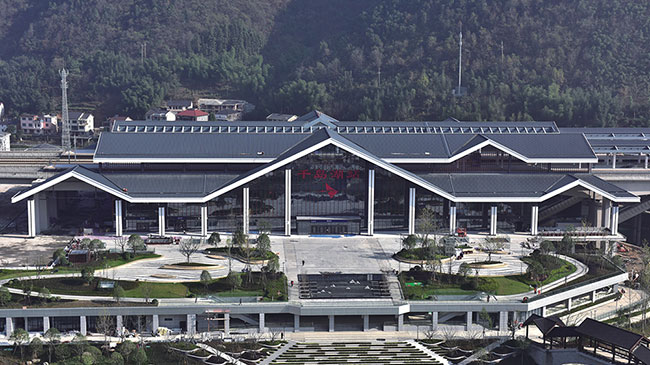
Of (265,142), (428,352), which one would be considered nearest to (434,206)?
(265,142)

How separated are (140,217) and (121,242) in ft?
9.67

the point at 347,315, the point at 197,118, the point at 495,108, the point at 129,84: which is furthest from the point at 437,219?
the point at 129,84

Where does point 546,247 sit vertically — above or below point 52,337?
above

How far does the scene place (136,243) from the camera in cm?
5056

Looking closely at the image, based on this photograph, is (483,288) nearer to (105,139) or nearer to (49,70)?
(105,139)

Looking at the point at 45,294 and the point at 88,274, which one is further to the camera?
the point at 88,274

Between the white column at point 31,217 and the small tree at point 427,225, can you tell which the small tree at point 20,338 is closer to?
the white column at point 31,217

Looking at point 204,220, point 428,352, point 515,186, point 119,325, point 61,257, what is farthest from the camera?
point 515,186

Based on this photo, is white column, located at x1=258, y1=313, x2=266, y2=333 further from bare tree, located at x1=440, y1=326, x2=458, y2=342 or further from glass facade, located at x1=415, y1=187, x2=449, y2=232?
glass facade, located at x1=415, y1=187, x2=449, y2=232

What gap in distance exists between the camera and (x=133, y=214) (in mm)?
55469

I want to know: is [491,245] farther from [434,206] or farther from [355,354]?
[355,354]

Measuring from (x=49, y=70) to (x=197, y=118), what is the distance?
3635 centimetres

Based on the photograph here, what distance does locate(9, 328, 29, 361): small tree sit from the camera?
129 ft

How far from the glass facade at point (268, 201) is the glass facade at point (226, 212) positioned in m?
0.77
